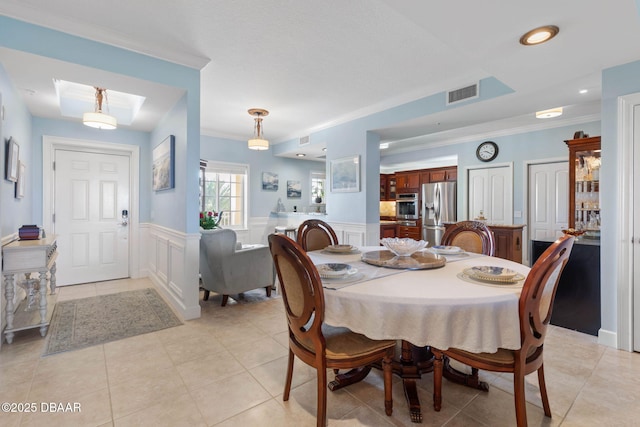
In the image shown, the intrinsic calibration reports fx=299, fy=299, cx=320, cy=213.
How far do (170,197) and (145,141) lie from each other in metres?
1.81

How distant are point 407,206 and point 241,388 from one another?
641 cm

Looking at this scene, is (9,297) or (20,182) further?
(20,182)

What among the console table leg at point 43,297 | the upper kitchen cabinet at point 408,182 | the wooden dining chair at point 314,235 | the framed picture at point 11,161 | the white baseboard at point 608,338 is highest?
the upper kitchen cabinet at point 408,182

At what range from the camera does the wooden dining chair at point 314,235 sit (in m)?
2.80

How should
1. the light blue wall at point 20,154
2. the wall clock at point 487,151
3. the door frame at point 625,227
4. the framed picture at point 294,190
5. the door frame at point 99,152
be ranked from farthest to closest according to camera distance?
1. the framed picture at point 294,190
2. the wall clock at point 487,151
3. the door frame at point 99,152
4. the light blue wall at point 20,154
5. the door frame at point 625,227

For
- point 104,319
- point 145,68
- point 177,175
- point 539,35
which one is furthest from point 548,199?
point 104,319

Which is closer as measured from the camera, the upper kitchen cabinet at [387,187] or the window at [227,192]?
the window at [227,192]

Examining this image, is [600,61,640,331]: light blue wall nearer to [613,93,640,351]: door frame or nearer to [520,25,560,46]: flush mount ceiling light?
[613,93,640,351]: door frame

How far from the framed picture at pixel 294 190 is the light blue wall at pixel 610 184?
5.43 meters

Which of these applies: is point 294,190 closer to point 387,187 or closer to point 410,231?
point 387,187

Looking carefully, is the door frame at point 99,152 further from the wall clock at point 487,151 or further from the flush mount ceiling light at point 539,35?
the wall clock at point 487,151

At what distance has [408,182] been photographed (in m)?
7.78

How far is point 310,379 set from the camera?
6.65ft

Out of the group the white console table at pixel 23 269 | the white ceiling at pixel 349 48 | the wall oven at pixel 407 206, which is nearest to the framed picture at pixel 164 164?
the white ceiling at pixel 349 48
